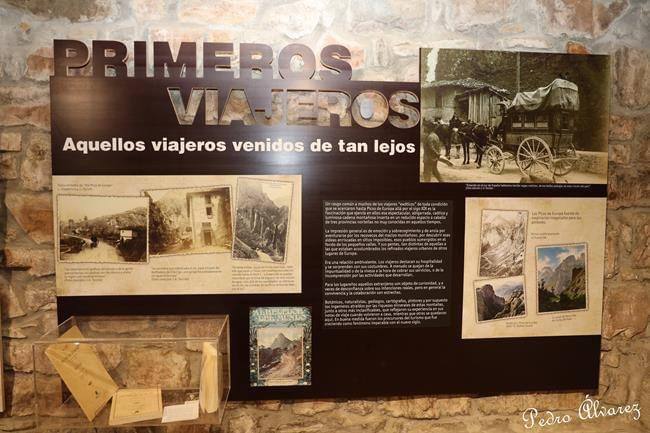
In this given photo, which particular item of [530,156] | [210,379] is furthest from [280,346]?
[530,156]

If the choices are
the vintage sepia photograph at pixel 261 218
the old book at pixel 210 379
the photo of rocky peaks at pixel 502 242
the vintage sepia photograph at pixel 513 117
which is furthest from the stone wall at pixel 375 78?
the vintage sepia photograph at pixel 261 218

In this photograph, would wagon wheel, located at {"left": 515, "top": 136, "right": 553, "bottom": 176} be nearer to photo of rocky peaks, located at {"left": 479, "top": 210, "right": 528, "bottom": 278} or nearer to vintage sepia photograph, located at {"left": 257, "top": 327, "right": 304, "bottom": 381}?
photo of rocky peaks, located at {"left": 479, "top": 210, "right": 528, "bottom": 278}

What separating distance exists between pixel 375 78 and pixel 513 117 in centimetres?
62

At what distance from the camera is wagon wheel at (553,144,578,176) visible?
1886 millimetres

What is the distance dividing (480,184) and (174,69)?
135cm

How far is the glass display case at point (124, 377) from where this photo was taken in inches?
59.7

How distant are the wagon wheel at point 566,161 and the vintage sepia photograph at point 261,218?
1156mm

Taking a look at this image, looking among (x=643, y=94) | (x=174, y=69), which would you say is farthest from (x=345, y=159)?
(x=643, y=94)

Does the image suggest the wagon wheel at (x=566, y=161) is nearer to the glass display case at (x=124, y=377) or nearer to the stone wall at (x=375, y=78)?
the stone wall at (x=375, y=78)

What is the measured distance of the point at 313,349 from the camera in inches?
73.2

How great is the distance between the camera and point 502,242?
1.88 metres

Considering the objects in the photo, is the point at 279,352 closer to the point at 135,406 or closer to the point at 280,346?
the point at 280,346

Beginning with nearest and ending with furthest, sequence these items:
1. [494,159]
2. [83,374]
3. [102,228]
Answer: [83,374] < [102,228] < [494,159]

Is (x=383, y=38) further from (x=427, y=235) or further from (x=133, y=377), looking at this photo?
(x=133, y=377)
